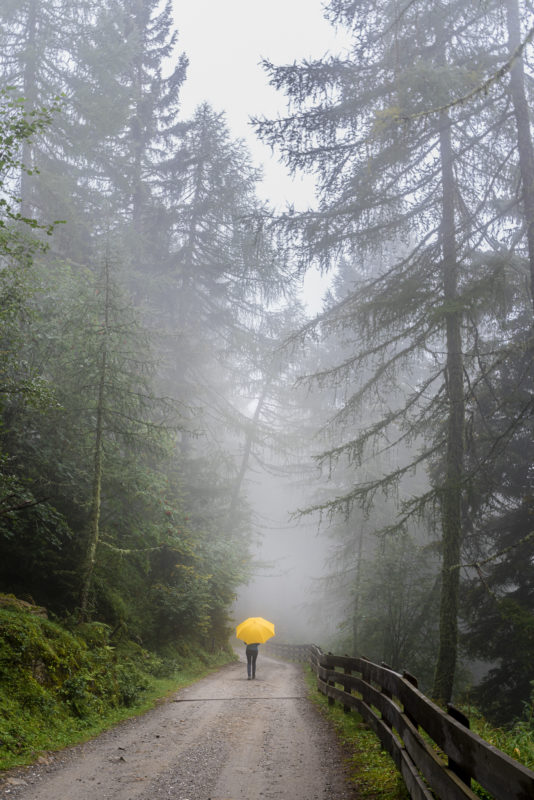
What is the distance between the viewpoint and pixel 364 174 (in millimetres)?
12539

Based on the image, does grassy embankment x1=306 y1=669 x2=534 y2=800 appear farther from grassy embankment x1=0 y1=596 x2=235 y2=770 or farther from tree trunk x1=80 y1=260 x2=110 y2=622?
tree trunk x1=80 y1=260 x2=110 y2=622

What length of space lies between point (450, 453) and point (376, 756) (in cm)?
699

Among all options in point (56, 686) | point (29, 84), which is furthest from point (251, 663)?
point (29, 84)

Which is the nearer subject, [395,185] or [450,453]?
[450,453]

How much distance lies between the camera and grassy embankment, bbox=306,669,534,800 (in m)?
4.63

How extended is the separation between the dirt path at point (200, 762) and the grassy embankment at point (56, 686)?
35cm

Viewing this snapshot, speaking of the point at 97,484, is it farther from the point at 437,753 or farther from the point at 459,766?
the point at 459,766

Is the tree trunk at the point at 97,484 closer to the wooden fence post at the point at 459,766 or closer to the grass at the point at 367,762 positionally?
the grass at the point at 367,762

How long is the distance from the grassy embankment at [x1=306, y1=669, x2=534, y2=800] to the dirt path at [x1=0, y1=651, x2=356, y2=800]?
202mm

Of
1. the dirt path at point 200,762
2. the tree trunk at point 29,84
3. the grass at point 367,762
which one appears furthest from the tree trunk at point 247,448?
the grass at point 367,762

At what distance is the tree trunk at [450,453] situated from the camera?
10477 mm

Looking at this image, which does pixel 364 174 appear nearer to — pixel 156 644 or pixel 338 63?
pixel 338 63

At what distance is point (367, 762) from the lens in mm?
5793

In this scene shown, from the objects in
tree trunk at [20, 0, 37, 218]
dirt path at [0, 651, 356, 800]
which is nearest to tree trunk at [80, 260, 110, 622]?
dirt path at [0, 651, 356, 800]
